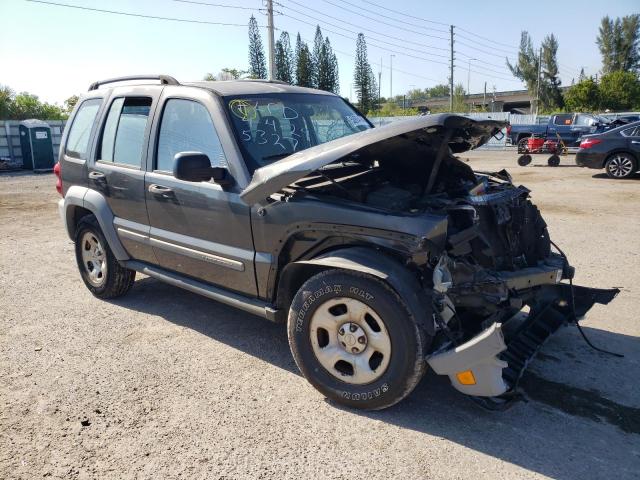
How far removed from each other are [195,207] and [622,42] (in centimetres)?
9686

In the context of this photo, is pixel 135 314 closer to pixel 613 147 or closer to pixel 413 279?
pixel 413 279

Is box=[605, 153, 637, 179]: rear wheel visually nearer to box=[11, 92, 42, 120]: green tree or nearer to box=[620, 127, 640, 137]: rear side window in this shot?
box=[620, 127, 640, 137]: rear side window

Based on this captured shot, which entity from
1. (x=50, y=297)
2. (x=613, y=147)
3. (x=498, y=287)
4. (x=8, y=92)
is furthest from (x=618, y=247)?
(x=8, y=92)

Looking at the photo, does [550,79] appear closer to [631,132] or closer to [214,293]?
[631,132]

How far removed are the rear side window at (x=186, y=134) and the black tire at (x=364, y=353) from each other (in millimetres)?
1220

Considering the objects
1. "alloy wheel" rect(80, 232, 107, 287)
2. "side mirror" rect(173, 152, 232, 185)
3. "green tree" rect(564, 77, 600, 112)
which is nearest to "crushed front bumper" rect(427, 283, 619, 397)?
"side mirror" rect(173, 152, 232, 185)

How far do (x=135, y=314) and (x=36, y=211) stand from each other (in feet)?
25.3

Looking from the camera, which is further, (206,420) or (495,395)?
(206,420)

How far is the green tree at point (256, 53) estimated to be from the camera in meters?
58.3

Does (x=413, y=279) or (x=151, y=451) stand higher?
(x=413, y=279)

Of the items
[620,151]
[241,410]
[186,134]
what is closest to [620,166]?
[620,151]

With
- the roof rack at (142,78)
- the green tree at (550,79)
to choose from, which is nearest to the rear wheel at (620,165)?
the roof rack at (142,78)

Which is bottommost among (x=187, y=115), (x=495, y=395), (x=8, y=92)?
(x=495, y=395)

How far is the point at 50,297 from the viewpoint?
525 cm
